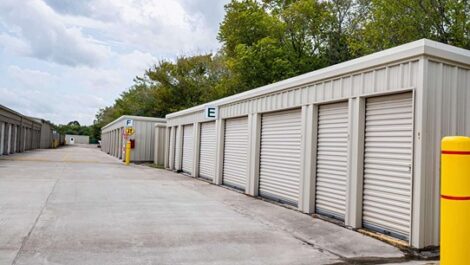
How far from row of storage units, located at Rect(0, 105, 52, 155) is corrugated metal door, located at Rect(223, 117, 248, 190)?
68.4ft

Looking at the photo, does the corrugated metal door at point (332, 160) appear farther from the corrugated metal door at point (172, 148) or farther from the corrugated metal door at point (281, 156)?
the corrugated metal door at point (172, 148)

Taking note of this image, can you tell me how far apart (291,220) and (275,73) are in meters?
22.3

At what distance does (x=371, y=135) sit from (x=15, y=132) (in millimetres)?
35793

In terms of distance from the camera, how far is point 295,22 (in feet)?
109

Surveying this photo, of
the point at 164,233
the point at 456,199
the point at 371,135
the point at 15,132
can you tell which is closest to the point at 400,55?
the point at 371,135

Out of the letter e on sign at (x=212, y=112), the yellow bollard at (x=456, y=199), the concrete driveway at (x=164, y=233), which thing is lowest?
the concrete driveway at (x=164, y=233)

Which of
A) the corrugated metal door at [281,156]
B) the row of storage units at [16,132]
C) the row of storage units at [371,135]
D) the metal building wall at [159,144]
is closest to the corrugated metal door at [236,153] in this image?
the corrugated metal door at [281,156]

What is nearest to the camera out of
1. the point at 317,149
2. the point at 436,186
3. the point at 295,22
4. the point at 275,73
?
the point at 436,186

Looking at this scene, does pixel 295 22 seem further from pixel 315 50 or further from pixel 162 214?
pixel 162 214

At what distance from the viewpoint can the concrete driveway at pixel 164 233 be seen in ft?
20.5

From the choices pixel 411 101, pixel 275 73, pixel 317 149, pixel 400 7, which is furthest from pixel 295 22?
pixel 411 101

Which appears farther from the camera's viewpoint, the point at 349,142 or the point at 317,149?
the point at 317,149

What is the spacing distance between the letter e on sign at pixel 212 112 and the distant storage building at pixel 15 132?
63.8ft

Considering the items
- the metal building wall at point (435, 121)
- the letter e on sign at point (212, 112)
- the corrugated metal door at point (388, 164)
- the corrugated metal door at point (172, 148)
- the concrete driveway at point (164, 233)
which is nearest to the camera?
the concrete driveway at point (164, 233)
